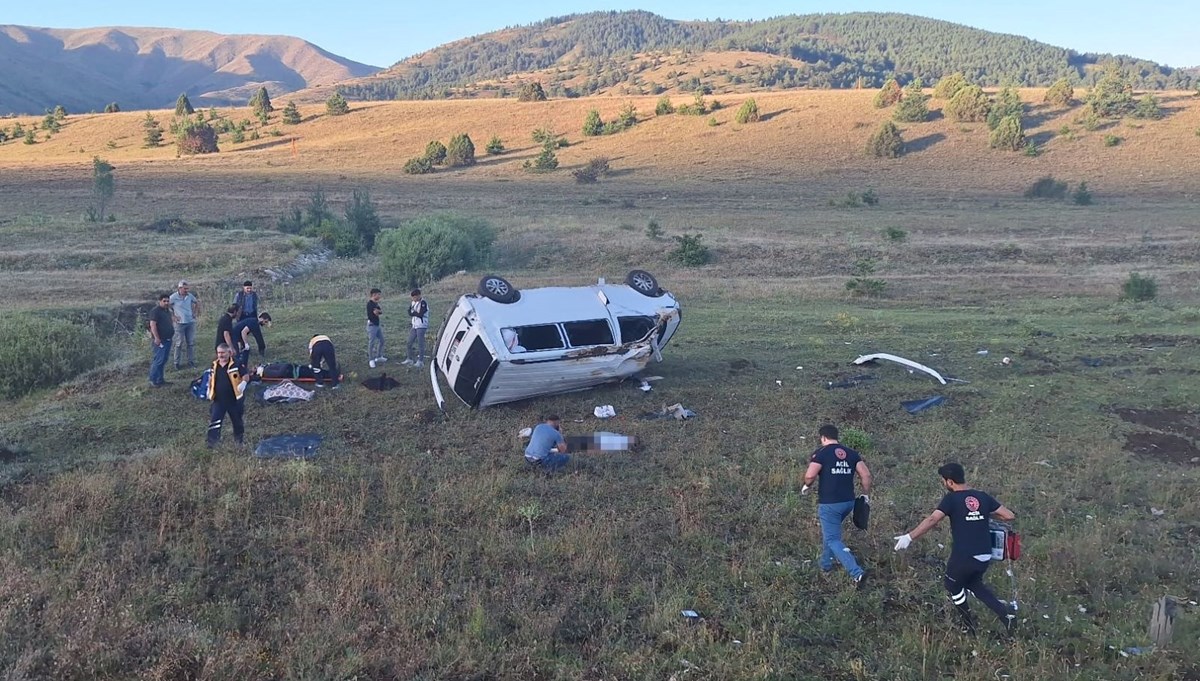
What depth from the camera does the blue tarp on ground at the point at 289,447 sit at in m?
9.95

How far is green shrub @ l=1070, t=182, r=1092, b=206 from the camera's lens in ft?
146

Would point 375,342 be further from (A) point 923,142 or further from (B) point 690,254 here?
(A) point 923,142

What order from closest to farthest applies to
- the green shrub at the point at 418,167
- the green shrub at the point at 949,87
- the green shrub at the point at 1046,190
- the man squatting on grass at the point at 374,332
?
the man squatting on grass at the point at 374,332 → the green shrub at the point at 1046,190 → the green shrub at the point at 418,167 → the green shrub at the point at 949,87

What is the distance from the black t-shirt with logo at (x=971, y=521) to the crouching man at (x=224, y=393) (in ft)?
27.1

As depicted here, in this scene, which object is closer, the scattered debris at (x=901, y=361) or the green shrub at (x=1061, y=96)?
the scattered debris at (x=901, y=361)

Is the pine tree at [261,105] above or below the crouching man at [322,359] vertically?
above

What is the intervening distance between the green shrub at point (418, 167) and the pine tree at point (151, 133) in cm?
3320

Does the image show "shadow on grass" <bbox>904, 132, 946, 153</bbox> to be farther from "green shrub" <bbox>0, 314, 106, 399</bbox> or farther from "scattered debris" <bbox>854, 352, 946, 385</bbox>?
"green shrub" <bbox>0, 314, 106, 399</bbox>

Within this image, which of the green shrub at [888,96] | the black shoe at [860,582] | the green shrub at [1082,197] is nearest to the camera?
the black shoe at [860,582]

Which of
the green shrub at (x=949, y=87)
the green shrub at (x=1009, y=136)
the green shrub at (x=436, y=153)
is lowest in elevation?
the green shrub at (x=436, y=153)

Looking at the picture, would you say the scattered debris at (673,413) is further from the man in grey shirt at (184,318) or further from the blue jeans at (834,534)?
the man in grey shirt at (184,318)

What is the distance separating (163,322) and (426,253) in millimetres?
14488

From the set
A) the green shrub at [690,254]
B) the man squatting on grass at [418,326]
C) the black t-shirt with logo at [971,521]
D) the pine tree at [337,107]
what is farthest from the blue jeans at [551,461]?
the pine tree at [337,107]

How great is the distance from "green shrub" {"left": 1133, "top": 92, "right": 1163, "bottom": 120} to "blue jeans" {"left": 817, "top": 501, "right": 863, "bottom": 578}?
73016 millimetres
